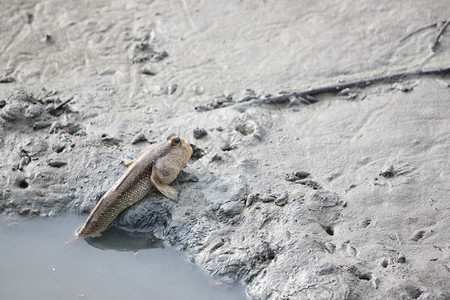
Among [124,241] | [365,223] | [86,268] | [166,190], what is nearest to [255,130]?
[166,190]

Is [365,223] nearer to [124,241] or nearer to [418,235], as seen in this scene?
[418,235]

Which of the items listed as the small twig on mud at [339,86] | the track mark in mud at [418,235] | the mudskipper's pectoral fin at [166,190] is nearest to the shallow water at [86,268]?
the mudskipper's pectoral fin at [166,190]

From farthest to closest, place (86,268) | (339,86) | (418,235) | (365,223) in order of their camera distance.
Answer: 1. (339,86)
2. (86,268)
3. (365,223)
4. (418,235)

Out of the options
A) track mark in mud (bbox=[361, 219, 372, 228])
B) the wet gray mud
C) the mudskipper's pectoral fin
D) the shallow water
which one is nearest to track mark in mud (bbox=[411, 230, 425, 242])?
the wet gray mud

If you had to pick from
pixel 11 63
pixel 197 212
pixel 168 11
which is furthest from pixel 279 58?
pixel 11 63

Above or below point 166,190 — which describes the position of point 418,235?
below

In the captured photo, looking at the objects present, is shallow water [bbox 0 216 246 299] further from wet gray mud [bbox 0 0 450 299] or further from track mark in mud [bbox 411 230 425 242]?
track mark in mud [bbox 411 230 425 242]

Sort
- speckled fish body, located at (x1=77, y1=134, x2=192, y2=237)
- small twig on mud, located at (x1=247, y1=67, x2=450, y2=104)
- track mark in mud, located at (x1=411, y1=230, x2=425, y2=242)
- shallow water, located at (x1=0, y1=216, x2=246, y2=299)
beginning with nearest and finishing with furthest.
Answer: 1. track mark in mud, located at (x1=411, y1=230, x2=425, y2=242)
2. shallow water, located at (x1=0, y1=216, x2=246, y2=299)
3. speckled fish body, located at (x1=77, y1=134, x2=192, y2=237)
4. small twig on mud, located at (x1=247, y1=67, x2=450, y2=104)
